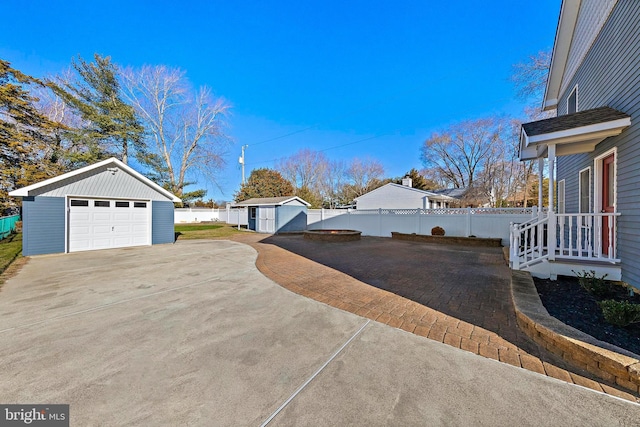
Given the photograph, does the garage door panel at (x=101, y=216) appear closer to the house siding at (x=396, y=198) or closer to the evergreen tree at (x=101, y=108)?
the evergreen tree at (x=101, y=108)

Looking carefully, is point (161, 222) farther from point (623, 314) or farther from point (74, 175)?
point (623, 314)

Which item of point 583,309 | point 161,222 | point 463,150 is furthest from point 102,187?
point 463,150

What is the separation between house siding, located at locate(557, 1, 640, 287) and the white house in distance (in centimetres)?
1554

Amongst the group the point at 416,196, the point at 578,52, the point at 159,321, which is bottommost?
the point at 159,321

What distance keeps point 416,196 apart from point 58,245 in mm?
22159

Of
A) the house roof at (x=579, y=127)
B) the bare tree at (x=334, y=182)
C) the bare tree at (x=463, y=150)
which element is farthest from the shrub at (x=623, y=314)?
the bare tree at (x=334, y=182)

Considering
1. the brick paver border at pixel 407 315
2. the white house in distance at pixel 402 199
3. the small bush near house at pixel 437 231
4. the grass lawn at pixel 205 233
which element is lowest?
the brick paver border at pixel 407 315

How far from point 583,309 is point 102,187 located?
1430cm

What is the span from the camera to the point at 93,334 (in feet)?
10.0

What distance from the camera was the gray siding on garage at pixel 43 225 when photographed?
847 centimetres

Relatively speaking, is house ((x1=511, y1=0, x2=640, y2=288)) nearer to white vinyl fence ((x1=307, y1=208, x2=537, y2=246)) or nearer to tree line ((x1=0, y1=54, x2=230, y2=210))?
white vinyl fence ((x1=307, y1=208, x2=537, y2=246))

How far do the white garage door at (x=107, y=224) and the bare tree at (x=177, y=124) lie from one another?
11765 millimetres

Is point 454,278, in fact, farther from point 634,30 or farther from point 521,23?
point 521,23

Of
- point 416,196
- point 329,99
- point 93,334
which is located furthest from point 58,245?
point 416,196
